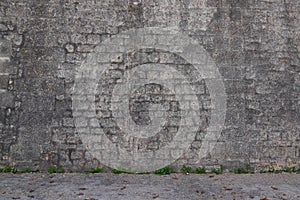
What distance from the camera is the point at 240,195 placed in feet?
14.6

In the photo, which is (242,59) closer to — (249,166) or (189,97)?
(189,97)

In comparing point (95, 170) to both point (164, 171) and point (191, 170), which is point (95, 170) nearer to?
point (164, 171)

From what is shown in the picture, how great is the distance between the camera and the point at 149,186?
4.77 meters

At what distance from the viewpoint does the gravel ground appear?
14.3ft

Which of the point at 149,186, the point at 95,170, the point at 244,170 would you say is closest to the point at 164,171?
the point at 149,186

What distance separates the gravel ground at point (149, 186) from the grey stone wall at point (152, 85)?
1.03ft

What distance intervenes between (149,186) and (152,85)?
153cm

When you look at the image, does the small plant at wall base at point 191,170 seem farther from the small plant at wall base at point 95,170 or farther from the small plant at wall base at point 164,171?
the small plant at wall base at point 95,170

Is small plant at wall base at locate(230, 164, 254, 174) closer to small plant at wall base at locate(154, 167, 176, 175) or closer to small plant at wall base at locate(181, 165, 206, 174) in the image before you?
small plant at wall base at locate(181, 165, 206, 174)

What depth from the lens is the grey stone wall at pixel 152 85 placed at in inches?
211

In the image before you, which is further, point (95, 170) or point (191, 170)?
point (191, 170)

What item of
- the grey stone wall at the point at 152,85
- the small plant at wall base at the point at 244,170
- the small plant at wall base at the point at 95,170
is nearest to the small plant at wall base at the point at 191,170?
the grey stone wall at the point at 152,85

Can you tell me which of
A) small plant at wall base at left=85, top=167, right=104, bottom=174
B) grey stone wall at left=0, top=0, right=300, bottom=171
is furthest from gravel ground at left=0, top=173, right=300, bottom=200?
grey stone wall at left=0, top=0, right=300, bottom=171

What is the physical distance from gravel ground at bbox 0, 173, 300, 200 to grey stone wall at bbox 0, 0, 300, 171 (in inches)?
12.4
